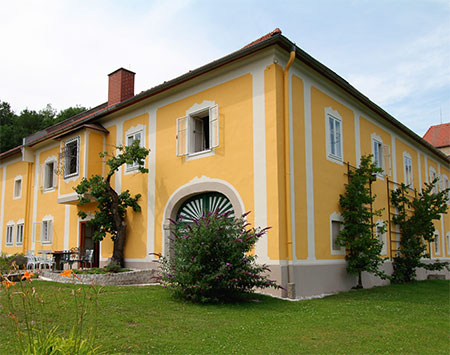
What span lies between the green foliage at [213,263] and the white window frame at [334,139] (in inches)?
192

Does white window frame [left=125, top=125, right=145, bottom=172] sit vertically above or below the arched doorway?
above

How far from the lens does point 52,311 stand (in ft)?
24.3

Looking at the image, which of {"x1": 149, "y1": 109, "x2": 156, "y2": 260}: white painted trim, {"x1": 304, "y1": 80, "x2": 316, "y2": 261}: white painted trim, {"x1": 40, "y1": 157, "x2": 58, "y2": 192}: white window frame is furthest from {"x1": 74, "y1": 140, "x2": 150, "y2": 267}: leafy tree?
{"x1": 304, "y1": 80, "x2": 316, "y2": 261}: white painted trim

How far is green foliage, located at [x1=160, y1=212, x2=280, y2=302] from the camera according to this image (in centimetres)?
881

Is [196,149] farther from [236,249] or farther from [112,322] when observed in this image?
[112,322]

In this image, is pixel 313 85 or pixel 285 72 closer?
pixel 285 72

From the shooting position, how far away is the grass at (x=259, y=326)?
232 inches

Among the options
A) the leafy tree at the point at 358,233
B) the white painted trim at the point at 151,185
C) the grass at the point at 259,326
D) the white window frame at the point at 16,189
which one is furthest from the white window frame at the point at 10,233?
the leafy tree at the point at 358,233

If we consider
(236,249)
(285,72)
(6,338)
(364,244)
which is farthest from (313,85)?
(6,338)

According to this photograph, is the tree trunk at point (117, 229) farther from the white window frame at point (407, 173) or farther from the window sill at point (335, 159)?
the white window frame at point (407, 173)

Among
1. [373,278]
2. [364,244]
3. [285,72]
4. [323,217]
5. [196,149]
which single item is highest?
[285,72]

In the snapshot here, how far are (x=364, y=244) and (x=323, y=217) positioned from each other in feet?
4.98

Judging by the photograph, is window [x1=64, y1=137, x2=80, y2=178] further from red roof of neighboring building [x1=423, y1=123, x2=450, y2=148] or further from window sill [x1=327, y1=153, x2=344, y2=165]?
red roof of neighboring building [x1=423, y1=123, x2=450, y2=148]

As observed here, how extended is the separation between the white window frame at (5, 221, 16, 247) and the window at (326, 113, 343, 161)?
1597cm
